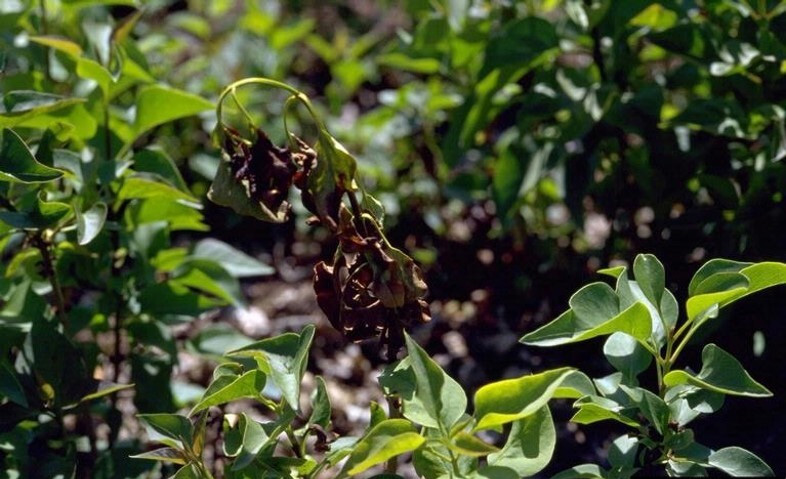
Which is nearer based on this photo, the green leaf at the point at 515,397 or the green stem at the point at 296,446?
the green leaf at the point at 515,397

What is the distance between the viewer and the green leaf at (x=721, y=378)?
1355 millimetres

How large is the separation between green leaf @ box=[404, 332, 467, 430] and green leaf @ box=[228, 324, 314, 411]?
0.53ft

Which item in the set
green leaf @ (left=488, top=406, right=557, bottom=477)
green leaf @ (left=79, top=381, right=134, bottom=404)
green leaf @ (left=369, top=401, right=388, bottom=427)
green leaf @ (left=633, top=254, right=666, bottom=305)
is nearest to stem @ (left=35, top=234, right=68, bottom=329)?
green leaf @ (left=79, top=381, right=134, bottom=404)

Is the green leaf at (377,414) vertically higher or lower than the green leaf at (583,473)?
lower

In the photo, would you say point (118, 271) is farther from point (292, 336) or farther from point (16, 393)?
point (292, 336)

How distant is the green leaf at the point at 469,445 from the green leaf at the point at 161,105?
92cm

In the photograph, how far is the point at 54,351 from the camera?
5.87 feet

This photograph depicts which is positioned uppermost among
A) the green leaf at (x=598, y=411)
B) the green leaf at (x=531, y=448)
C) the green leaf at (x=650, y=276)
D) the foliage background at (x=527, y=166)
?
the green leaf at (x=650, y=276)

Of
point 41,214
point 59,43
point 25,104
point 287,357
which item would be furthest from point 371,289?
point 59,43

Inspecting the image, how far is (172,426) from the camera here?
1466 mm

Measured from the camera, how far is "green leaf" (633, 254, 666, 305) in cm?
142

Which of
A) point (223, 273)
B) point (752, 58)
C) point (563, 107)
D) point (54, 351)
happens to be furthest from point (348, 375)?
point (752, 58)

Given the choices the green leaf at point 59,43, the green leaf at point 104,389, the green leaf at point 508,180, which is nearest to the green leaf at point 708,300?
the green leaf at point 104,389

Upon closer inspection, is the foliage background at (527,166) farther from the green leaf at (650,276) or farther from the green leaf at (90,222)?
the green leaf at (650,276)
